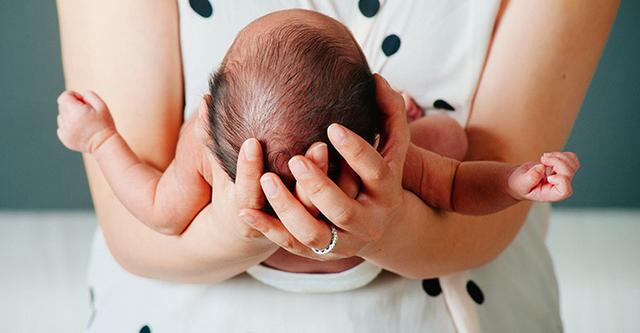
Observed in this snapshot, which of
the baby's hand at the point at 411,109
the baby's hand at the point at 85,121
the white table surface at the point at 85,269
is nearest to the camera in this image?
the baby's hand at the point at 85,121

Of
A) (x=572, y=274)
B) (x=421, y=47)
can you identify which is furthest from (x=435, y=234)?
(x=572, y=274)

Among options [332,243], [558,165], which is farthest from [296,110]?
[558,165]

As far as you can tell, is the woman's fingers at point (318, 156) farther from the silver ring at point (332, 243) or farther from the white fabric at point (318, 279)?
the white fabric at point (318, 279)

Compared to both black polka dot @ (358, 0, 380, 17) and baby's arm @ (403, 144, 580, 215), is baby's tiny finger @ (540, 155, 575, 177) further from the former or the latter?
black polka dot @ (358, 0, 380, 17)

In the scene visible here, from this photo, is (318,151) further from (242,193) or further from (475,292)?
(475,292)

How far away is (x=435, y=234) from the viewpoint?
880 millimetres

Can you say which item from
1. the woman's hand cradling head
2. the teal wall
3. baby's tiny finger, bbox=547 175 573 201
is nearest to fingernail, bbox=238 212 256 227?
the woman's hand cradling head

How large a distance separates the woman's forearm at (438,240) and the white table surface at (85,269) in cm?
70

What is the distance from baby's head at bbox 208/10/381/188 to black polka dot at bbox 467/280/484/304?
0.28 meters

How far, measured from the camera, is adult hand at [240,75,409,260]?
0.66m

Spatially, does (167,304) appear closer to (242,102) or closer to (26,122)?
(242,102)

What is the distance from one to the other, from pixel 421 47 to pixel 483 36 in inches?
2.8

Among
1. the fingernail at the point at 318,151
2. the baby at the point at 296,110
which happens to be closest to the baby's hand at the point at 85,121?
the baby at the point at 296,110

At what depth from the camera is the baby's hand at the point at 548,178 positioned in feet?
2.31
